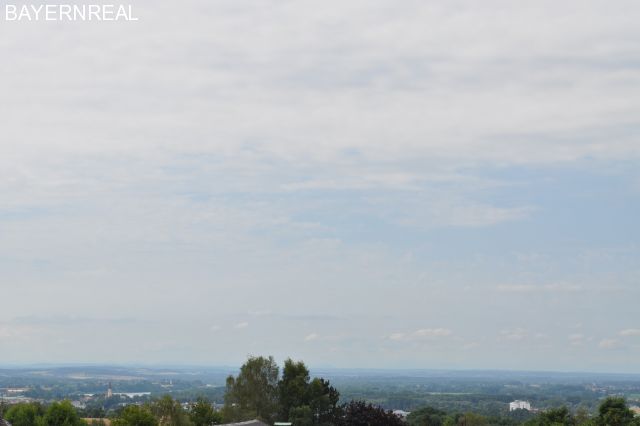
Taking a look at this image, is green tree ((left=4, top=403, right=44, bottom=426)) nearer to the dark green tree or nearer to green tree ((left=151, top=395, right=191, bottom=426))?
green tree ((left=151, top=395, right=191, bottom=426))

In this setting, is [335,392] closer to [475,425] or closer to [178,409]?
[178,409]

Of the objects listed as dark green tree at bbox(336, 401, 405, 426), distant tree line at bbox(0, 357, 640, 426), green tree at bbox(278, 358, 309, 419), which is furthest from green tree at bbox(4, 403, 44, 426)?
dark green tree at bbox(336, 401, 405, 426)

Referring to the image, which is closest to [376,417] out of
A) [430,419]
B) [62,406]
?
[62,406]

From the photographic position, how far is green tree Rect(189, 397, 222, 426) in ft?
213

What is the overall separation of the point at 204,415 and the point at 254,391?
5.57 meters

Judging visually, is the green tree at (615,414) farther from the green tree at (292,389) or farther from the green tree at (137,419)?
the green tree at (137,419)

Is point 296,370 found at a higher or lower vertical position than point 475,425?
higher

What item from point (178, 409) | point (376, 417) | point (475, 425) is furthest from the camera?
point (475, 425)

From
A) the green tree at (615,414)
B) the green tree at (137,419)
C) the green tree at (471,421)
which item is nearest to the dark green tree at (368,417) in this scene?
the green tree at (615,414)

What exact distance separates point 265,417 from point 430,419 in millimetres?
39850

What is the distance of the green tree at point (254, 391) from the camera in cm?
6931

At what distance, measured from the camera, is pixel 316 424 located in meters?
69.9

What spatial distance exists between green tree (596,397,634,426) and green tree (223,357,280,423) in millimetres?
22861

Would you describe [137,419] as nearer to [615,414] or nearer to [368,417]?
[368,417]
